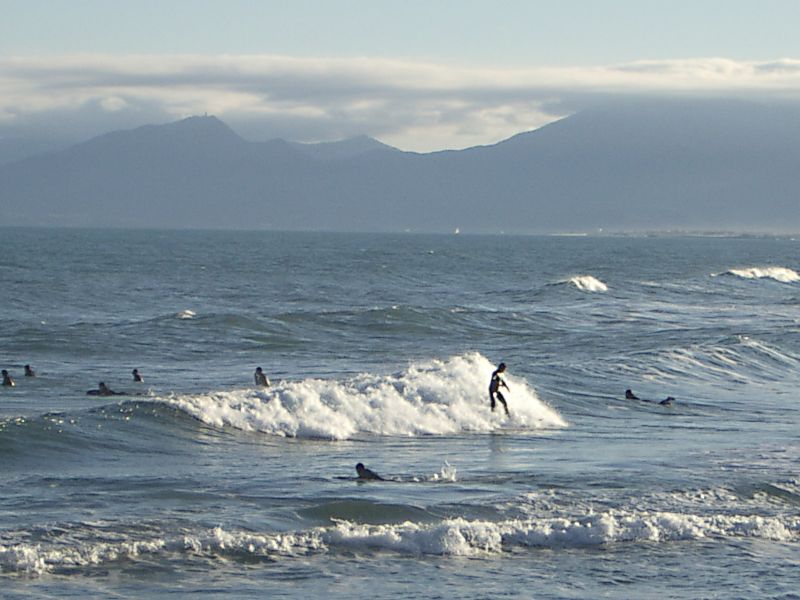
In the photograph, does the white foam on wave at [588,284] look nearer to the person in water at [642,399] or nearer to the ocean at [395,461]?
the ocean at [395,461]

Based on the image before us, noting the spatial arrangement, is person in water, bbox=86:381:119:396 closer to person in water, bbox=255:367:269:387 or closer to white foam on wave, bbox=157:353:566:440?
person in water, bbox=255:367:269:387

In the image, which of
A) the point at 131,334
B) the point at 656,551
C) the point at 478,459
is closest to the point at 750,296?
the point at 131,334

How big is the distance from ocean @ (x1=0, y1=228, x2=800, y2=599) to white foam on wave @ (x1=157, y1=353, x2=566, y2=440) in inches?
2.6

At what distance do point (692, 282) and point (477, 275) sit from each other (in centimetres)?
1768

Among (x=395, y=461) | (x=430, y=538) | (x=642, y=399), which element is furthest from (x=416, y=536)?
(x=642, y=399)

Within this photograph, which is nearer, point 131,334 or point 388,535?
point 388,535

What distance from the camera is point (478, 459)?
869 inches

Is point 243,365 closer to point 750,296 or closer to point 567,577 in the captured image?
point 567,577

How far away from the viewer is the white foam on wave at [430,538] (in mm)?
14789

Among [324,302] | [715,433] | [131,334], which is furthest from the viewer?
[324,302]

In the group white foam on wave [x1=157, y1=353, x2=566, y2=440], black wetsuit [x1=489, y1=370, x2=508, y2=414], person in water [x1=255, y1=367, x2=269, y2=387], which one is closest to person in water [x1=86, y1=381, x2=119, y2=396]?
person in water [x1=255, y1=367, x2=269, y2=387]

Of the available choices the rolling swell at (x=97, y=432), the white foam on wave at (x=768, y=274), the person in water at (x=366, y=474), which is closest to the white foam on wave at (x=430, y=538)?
the person in water at (x=366, y=474)

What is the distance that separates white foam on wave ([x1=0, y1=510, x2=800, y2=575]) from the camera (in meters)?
14.8

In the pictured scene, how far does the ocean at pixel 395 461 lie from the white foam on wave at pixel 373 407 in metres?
0.06
